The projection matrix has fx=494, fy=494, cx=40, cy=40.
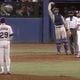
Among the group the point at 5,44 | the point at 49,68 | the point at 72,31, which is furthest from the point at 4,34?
the point at 72,31

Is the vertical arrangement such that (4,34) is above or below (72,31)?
above

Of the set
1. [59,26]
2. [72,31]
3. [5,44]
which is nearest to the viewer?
[5,44]

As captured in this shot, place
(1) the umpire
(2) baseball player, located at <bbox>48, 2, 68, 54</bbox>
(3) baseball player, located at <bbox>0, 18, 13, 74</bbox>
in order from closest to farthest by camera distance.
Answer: (3) baseball player, located at <bbox>0, 18, 13, 74</bbox> < (1) the umpire < (2) baseball player, located at <bbox>48, 2, 68, 54</bbox>

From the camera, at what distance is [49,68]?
57.0 ft

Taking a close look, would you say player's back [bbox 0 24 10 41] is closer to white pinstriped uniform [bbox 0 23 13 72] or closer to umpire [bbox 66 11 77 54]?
white pinstriped uniform [bbox 0 23 13 72]

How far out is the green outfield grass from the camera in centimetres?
1586

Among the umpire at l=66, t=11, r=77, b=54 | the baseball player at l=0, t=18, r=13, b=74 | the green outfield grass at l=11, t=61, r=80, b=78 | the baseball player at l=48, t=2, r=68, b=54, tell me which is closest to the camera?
the baseball player at l=0, t=18, r=13, b=74

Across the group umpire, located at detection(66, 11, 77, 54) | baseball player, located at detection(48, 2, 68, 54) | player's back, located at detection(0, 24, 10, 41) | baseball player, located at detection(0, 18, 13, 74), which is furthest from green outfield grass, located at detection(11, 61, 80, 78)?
baseball player, located at detection(48, 2, 68, 54)

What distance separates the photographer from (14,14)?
35031 millimetres

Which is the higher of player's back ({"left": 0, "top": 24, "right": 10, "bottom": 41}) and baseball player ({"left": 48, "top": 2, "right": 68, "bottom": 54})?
player's back ({"left": 0, "top": 24, "right": 10, "bottom": 41})

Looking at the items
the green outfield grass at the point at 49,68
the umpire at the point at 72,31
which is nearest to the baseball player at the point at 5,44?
the green outfield grass at the point at 49,68

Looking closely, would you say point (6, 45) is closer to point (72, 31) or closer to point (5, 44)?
point (5, 44)

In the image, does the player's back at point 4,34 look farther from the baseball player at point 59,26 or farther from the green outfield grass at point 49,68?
the baseball player at point 59,26

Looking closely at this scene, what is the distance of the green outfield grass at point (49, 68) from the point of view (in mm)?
15859
